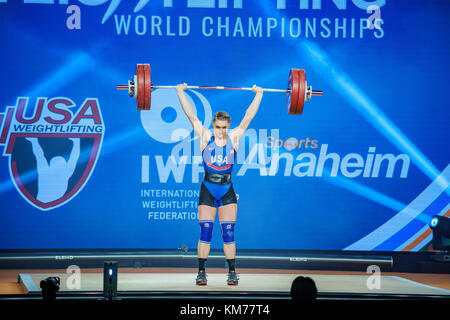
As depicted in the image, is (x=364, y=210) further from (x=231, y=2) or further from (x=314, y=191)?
(x=231, y=2)

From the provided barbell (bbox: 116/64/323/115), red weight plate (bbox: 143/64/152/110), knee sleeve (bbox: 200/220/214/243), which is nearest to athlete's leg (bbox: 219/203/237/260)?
knee sleeve (bbox: 200/220/214/243)

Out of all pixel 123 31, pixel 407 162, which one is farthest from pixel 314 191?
pixel 123 31

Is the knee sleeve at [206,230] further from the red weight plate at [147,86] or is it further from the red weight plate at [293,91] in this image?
the red weight plate at [293,91]

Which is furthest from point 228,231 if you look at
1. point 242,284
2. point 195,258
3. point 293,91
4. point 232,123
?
point 232,123

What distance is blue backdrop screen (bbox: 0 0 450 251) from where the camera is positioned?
626cm

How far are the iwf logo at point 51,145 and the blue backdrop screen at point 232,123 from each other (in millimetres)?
15

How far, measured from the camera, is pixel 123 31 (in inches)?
248

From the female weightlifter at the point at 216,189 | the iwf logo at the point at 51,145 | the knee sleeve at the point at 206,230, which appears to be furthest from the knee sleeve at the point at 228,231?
the iwf logo at the point at 51,145

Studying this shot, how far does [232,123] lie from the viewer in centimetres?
636

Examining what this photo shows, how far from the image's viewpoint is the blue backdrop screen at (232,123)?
626cm

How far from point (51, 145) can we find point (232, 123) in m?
1.99

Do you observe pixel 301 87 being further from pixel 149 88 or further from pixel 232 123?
pixel 232 123

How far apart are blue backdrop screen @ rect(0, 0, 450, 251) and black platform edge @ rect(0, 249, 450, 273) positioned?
0.37ft
